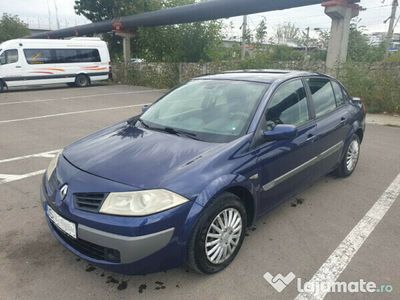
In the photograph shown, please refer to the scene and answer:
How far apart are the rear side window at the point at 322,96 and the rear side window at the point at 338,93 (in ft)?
0.37

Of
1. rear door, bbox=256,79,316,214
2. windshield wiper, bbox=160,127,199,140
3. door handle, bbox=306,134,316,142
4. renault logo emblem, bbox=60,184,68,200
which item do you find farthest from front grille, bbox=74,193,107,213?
door handle, bbox=306,134,316,142

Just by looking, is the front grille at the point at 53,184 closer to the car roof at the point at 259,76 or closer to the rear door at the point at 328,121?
the car roof at the point at 259,76

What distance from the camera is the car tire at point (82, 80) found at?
1891 cm

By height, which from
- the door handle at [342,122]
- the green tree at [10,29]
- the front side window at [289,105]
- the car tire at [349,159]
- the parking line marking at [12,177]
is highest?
the green tree at [10,29]

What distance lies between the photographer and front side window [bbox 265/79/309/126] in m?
3.34

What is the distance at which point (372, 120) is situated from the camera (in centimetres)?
940

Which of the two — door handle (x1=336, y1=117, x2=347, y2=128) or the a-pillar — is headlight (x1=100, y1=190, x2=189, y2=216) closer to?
door handle (x1=336, y1=117, x2=347, y2=128)

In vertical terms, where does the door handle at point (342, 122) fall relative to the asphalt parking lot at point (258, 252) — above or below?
above

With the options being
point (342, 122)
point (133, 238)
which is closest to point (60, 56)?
point (342, 122)

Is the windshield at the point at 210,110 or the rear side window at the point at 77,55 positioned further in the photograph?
the rear side window at the point at 77,55

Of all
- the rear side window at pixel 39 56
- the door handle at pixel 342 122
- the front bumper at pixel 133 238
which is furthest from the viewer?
the rear side window at pixel 39 56

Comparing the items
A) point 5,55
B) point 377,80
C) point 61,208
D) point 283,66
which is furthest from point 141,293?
point 5,55

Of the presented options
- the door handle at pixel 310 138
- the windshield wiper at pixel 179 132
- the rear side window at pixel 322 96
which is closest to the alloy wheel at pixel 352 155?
the rear side window at pixel 322 96

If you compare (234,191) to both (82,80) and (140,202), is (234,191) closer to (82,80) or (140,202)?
(140,202)
